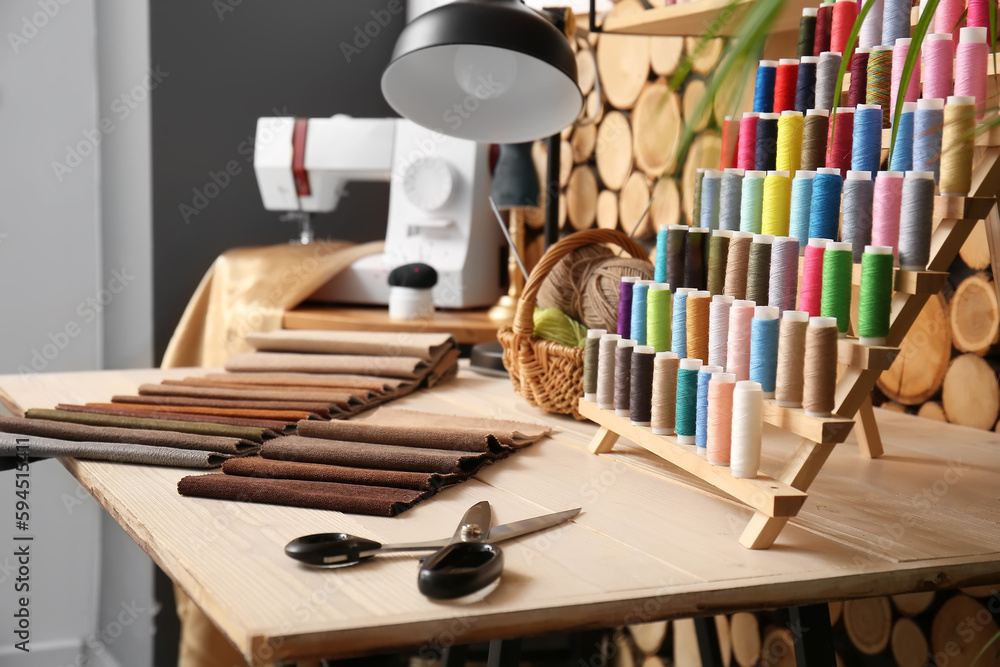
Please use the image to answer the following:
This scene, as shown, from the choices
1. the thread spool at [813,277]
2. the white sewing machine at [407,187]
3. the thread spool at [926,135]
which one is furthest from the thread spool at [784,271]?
the white sewing machine at [407,187]

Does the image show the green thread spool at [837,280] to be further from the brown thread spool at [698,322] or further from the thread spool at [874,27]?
the thread spool at [874,27]

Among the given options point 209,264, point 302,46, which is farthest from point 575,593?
point 302,46

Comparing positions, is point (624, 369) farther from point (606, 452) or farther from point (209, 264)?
point (209, 264)

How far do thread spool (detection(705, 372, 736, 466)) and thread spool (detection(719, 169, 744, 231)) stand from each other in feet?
0.61

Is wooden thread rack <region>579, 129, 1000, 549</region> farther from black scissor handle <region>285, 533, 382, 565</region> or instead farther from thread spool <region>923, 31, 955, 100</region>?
black scissor handle <region>285, 533, 382, 565</region>

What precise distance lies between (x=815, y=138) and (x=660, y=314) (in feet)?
0.77

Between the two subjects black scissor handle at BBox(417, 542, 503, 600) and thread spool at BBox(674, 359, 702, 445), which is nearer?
black scissor handle at BBox(417, 542, 503, 600)

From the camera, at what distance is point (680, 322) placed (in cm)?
97

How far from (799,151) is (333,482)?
0.56 metres

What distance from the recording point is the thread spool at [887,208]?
2.69 feet

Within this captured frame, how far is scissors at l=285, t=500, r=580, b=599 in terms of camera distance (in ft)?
2.20

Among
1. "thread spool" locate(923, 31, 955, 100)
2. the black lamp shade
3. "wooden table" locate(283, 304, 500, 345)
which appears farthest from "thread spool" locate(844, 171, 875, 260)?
"wooden table" locate(283, 304, 500, 345)

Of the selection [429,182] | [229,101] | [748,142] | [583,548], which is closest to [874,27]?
[748,142]

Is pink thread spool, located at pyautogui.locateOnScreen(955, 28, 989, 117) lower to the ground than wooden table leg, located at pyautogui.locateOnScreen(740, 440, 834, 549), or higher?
higher
